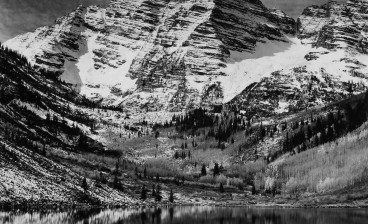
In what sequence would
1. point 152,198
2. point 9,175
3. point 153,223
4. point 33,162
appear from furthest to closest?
point 152,198 → point 33,162 → point 9,175 → point 153,223

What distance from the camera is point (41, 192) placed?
12344cm

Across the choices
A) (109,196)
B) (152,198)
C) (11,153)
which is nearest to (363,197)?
(152,198)

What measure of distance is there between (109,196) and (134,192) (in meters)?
26.9

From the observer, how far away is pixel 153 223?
92562mm

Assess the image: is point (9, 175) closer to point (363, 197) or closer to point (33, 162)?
point (33, 162)

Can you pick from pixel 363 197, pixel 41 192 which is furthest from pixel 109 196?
pixel 363 197

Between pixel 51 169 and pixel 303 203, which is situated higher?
pixel 51 169

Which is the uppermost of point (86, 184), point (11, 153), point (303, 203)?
point (11, 153)

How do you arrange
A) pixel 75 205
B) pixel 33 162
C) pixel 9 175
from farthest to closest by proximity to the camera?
pixel 33 162 < pixel 75 205 < pixel 9 175

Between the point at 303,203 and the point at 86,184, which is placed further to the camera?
the point at 303,203

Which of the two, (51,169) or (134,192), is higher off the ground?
(51,169)

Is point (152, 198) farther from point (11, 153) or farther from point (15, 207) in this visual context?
point (15, 207)

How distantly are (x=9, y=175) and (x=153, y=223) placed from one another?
4185 cm

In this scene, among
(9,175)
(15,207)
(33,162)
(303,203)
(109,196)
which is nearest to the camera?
(15,207)
